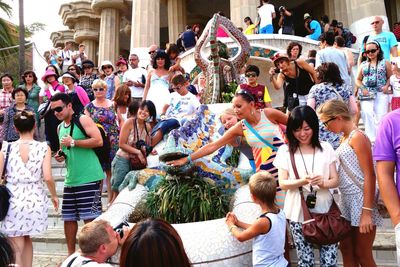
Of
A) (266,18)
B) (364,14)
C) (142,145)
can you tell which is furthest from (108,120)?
(364,14)

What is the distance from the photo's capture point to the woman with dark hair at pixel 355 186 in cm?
294

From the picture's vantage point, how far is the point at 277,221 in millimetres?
2979

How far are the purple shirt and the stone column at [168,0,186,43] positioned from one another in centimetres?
2090

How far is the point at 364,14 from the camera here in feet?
42.7

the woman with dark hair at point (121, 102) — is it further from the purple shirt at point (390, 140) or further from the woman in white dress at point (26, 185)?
the purple shirt at point (390, 140)

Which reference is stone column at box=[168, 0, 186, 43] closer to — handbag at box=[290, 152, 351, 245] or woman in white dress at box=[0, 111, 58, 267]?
woman in white dress at box=[0, 111, 58, 267]

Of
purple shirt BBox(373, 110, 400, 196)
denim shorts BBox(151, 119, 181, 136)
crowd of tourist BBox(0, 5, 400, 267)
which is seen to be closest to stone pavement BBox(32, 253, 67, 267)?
crowd of tourist BBox(0, 5, 400, 267)

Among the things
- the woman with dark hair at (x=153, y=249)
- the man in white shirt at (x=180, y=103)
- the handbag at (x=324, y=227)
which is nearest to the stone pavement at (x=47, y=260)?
the man in white shirt at (x=180, y=103)

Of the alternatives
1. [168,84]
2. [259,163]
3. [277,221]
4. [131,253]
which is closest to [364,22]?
[168,84]

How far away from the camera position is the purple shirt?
2.33m

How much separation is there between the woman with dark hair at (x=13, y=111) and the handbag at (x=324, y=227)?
5.31m

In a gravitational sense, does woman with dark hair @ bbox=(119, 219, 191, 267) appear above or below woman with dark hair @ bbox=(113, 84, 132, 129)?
below

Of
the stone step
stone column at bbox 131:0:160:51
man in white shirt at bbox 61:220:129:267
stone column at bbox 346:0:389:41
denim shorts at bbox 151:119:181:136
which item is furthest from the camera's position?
stone column at bbox 131:0:160:51

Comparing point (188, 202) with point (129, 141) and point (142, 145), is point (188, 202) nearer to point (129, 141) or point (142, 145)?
point (142, 145)
